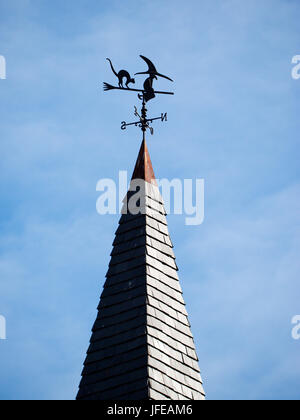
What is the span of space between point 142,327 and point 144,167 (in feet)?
13.3

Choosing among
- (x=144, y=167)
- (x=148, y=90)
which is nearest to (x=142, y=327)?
(x=144, y=167)

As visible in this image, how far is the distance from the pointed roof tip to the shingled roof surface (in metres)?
0.43

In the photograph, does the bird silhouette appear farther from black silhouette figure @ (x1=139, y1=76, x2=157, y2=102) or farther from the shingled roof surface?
the shingled roof surface

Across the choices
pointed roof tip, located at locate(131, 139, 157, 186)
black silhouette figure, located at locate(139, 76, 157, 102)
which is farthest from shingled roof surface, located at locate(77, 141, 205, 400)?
black silhouette figure, located at locate(139, 76, 157, 102)

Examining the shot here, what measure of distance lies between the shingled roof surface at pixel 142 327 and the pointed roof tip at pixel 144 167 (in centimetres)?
43

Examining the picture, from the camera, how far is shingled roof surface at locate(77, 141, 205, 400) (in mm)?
20609

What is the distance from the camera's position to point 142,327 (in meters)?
21.1

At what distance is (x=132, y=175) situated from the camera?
78.9 ft

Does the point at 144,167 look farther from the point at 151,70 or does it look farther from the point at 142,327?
the point at 142,327

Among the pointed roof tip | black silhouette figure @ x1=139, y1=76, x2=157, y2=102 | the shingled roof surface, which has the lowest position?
the shingled roof surface

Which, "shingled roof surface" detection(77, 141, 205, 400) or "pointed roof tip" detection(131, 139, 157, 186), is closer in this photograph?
"shingled roof surface" detection(77, 141, 205, 400)
